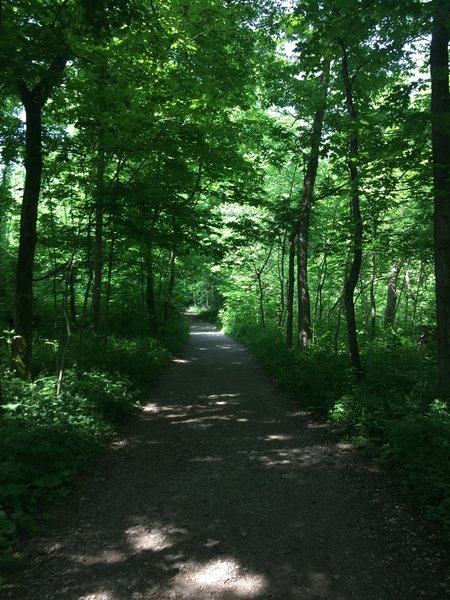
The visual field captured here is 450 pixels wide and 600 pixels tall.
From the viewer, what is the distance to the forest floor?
3115 mm

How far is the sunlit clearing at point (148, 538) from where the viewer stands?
361 cm

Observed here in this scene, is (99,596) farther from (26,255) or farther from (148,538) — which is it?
(26,255)

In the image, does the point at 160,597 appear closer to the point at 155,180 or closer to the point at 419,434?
the point at 419,434

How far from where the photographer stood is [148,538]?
3.74 metres

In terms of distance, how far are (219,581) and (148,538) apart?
2.87ft

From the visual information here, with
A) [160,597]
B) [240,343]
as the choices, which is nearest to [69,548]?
[160,597]

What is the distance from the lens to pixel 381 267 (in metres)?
17.2

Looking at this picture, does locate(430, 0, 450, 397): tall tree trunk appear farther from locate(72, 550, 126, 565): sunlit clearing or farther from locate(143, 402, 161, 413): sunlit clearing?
locate(143, 402, 161, 413): sunlit clearing

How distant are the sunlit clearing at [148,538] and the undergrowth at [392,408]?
2.45m

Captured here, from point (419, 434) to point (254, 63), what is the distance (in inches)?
433

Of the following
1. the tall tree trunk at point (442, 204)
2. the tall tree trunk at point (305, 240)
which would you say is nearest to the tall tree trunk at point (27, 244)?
the tall tree trunk at point (442, 204)

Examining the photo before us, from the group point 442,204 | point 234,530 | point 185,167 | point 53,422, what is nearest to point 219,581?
point 234,530

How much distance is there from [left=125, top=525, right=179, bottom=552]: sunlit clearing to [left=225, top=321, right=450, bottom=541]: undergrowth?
2453 millimetres

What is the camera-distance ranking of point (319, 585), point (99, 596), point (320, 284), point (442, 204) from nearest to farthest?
point (99, 596) → point (319, 585) → point (442, 204) → point (320, 284)
